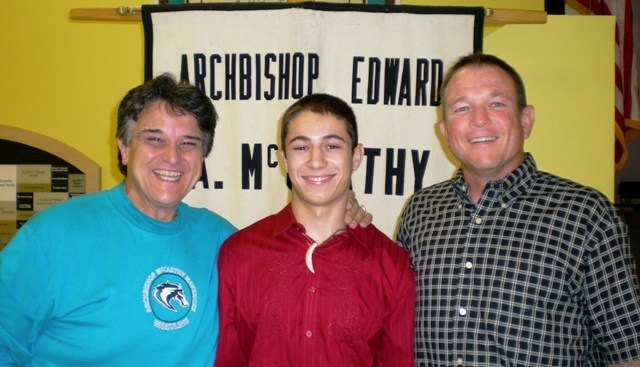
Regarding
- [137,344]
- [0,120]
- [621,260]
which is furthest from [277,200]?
[0,120]

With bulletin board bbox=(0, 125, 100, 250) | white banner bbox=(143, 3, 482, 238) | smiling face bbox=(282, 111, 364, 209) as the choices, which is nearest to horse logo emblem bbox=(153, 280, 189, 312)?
smiling face bbox=(282, 111, 364, 209)

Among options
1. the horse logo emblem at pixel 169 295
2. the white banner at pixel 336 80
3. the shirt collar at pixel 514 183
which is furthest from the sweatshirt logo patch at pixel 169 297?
the shirt collar at pixel 514 183

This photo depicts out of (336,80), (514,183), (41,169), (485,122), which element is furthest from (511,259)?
(41,169)

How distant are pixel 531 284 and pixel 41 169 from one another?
2372 millimetres

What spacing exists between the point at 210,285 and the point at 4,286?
Result: 55cm

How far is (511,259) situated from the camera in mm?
1406

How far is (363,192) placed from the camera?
228cm

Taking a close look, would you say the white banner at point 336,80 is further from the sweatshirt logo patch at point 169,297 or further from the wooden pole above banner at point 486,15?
the sweatshirt logo patch at point 169,297

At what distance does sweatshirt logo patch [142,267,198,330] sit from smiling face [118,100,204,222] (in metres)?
0.20

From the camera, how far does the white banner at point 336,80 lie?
2.25m

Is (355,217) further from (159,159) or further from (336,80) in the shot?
(336,80)

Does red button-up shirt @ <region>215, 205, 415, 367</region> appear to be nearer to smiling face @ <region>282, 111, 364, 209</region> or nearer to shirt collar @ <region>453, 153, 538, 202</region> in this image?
smiling face @ <region>282, 111, 364, 209</region>

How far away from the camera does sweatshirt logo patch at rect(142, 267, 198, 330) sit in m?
1.41

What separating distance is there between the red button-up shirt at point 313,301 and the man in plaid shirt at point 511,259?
108 millimetres
